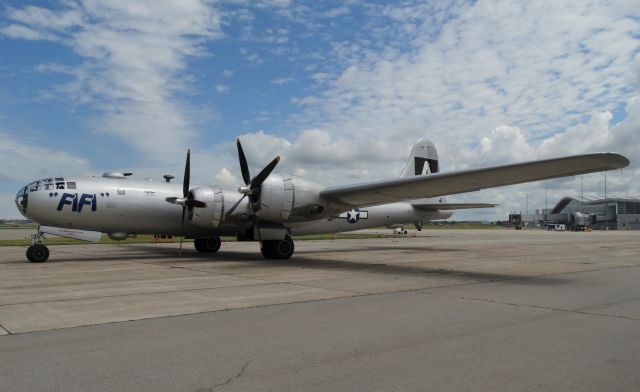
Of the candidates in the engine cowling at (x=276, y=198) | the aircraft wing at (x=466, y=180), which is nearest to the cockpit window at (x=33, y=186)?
the engine cowling at (x=276, y=198)

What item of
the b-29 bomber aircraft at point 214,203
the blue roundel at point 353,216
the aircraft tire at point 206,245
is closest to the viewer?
the b-29 bomber aircraft at point 214,203

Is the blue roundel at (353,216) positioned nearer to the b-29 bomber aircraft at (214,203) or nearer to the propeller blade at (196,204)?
the b-29 bomber aircraft at (214,203)

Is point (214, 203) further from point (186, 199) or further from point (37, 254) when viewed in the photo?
point (37, 254)

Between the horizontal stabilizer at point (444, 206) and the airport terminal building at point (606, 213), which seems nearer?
the horizontal stabilizer at point (444, 206)

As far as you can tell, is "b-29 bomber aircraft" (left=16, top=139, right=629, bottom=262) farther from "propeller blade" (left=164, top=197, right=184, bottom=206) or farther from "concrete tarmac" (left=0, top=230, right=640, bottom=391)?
"concrete tarmac" (left=0, top=230, right=640, bottom=391)

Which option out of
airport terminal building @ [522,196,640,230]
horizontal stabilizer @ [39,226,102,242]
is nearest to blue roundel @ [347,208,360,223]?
horizontal stabilizer @ [39,226,102,242]

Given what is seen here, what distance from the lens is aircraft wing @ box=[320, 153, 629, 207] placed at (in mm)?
11562

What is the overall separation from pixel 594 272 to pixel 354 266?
25.8 ft

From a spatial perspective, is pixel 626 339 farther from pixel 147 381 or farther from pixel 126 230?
pixel 126 230

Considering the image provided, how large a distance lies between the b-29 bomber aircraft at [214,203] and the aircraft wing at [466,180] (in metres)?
0.04

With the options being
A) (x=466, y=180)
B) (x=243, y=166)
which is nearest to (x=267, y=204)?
(x=243, y=166)

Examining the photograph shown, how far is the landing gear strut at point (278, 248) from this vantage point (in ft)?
60.6

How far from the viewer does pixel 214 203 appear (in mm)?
18141

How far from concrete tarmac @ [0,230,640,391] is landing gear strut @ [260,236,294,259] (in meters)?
6.22
